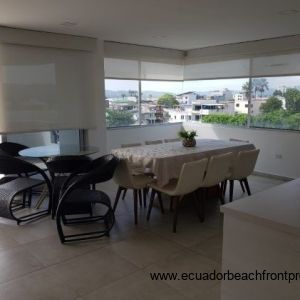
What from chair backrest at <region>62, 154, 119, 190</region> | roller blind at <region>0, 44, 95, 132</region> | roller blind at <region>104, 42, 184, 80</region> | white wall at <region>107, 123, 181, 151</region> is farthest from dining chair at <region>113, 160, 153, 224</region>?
roller blind at <region>104, 42, 184, 80</region>

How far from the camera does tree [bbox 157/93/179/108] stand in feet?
24.6

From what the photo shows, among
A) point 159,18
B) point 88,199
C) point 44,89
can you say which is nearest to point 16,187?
point 88,199

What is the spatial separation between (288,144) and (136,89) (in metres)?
3.10

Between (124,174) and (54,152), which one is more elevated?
(54,152)

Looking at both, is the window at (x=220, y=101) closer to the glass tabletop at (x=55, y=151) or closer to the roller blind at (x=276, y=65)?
the roller blind at (x=276, y=65)

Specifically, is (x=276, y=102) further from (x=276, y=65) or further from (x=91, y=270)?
(x=91, y=270)

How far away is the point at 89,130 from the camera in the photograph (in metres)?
5.92

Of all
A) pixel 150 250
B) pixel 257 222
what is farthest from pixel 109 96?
pixel 257 222

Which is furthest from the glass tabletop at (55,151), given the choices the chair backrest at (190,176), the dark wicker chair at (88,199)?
the chair backrest at (190,176)

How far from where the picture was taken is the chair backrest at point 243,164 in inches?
177

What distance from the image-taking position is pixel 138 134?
274 inches

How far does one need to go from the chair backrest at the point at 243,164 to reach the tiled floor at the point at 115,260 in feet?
2.34

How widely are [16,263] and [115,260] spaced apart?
35.1 inches

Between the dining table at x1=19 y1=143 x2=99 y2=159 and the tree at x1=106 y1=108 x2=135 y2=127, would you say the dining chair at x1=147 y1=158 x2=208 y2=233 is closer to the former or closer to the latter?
the dining table at x1=19 y1=143 x2=99 y2=159
